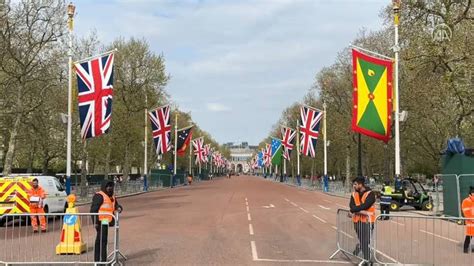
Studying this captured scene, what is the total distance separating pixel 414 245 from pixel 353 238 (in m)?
1.43

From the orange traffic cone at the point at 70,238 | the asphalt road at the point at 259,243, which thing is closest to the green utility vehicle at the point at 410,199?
the asphalt road at the point at 259,243

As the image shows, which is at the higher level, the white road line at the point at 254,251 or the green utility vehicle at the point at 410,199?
the green utility vehicle at the point at 410,199

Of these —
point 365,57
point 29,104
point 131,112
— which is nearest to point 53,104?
point 29,104

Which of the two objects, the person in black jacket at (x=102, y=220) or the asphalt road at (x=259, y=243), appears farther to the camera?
the asphalt road at (x=259, y=243)

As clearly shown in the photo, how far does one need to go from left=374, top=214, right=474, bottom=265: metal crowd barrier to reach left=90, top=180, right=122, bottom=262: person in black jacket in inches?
214

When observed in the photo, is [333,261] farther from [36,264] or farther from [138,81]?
[138,81]

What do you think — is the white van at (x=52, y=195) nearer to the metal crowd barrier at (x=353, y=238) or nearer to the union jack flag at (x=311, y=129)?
the metal crowd barrier at (x=353, y=238)

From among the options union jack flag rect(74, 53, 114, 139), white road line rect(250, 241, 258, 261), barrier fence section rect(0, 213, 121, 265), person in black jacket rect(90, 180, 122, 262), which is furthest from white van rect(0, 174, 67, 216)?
person in black jacket rect(90, 180, 122, 262)

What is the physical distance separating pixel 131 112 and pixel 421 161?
36.7m

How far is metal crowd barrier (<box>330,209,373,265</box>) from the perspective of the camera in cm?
1165

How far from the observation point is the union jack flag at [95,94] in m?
26.9

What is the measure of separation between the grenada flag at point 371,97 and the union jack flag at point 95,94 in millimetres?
11628

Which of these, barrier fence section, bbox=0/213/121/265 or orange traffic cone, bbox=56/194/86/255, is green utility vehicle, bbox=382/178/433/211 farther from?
orange traffic cone, bbox=56/194/86/255

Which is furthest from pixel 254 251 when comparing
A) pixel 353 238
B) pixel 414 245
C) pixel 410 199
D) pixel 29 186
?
pixel 410 199
